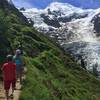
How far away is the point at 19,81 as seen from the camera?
111 feet

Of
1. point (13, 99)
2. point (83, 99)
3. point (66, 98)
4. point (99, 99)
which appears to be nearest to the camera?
point (13, 99)

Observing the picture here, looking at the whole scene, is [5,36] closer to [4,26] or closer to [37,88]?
[4,26]

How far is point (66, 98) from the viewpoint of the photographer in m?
45.4

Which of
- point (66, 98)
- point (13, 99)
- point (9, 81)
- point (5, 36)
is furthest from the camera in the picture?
point (66, 98)

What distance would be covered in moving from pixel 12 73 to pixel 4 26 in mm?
14907

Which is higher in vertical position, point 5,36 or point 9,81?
point 5,36

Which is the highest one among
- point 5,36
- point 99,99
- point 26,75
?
point 5,36

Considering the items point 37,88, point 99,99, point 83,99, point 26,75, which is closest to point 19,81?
point 37,88

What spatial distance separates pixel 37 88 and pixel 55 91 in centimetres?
791

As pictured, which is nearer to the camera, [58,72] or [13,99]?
[13,99]

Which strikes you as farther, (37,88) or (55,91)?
(55,91)

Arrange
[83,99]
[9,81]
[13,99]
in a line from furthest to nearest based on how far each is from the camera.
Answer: [83,99]
[13,99]
[9,81]

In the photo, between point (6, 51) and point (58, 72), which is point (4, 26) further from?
point (58, 72)

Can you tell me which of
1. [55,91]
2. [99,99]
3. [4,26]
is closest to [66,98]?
[55,91]
